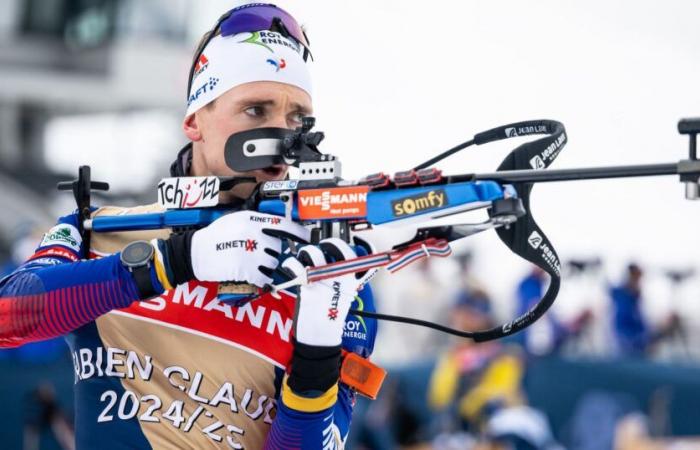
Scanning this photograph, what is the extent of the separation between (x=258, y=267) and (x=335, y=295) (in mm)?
182

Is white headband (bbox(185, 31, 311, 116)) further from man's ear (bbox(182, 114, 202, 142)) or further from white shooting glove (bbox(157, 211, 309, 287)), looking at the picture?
white shooting glove (bbox(157, 211, 309, 287))

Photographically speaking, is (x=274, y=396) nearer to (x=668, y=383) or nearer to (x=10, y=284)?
(x=10, y=284)

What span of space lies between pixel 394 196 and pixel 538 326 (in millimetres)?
7350

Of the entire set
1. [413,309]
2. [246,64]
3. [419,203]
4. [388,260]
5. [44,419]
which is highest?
[246,64]

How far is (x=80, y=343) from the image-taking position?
281 centimetres

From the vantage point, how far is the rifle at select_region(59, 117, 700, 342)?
2.35 meters

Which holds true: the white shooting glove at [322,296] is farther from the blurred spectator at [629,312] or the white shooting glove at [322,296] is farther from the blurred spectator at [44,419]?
the blurred spectator at [629,312]

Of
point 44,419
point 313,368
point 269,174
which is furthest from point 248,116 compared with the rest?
point 44,419

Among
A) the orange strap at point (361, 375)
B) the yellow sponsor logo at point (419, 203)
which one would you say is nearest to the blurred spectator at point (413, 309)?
the orange strap at point (361, 375)

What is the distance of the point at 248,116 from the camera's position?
283cm

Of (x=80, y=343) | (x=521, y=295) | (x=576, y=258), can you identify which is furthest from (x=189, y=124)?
(x=576, y=258)

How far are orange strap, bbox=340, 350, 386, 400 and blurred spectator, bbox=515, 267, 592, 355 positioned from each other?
6.04 m

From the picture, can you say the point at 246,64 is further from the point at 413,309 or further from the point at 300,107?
the point at 413,309

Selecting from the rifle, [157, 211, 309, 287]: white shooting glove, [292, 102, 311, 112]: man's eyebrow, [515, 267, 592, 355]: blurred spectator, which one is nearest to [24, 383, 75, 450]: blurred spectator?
[515, 267, 592, 355]: blurred spectator
